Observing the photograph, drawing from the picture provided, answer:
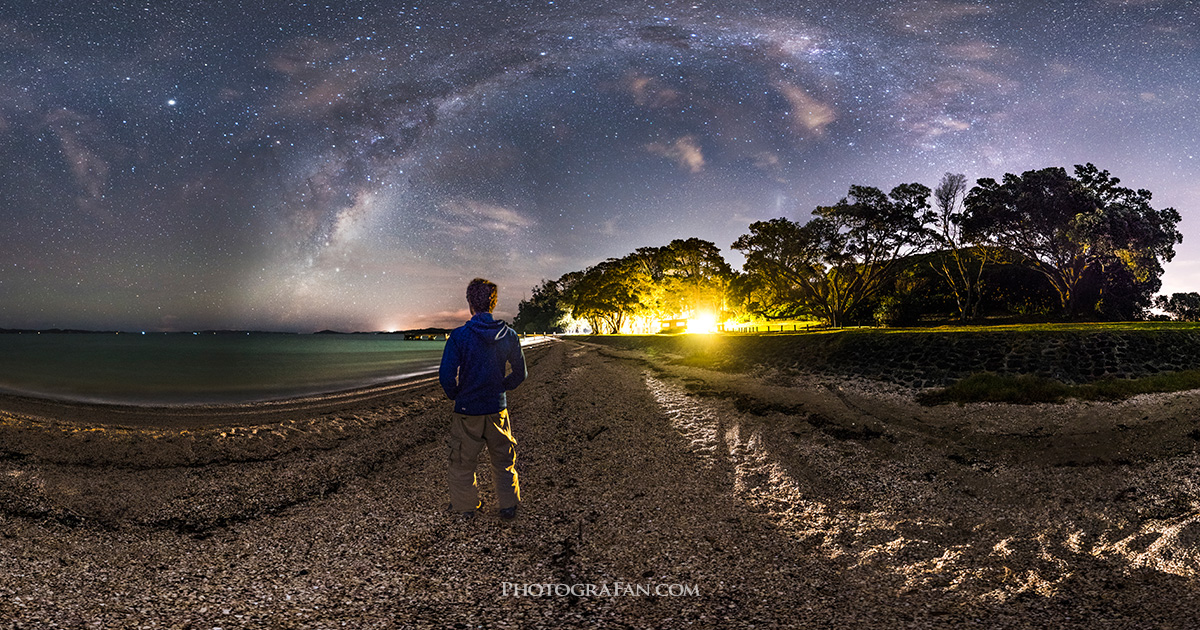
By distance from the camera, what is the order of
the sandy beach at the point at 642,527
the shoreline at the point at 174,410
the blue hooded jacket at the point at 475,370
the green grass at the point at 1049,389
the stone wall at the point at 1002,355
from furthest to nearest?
the shoreline at the point at 174,410 < the stone wall at the point at 1002,355 < the green grass at the point at 1049,389 < the blue hooded jacket at the point at 475,370 < the sandy beach at the point at 642,527

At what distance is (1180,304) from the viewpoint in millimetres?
46531

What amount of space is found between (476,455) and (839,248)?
4248 cm

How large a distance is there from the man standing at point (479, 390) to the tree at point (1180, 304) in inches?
2484

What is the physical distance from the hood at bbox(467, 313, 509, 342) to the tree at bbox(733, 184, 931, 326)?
41.5 metres

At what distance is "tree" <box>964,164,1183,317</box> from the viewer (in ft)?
100

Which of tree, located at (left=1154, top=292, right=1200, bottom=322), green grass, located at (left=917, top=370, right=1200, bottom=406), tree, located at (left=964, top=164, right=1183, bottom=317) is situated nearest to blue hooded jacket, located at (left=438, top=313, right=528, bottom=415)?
green grass, located at (left=917, top=370, right=1200, bottom=406)

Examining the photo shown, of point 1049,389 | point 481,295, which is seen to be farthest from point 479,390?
point 1049,389

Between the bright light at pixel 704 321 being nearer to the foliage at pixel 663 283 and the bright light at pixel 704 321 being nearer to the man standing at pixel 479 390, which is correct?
the foliage at pixel 663 283

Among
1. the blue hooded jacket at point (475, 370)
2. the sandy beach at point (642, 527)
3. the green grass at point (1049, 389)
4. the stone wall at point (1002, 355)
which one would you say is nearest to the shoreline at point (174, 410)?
the sandy beach at point (642, 527)

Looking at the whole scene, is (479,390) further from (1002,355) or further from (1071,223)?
(1071,223)

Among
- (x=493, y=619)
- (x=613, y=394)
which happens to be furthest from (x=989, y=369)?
(x=493, y=619)

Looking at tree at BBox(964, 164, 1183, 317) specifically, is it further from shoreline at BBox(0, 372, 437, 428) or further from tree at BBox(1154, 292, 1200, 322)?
shoreline at BBox(0, 372, 437, 428)

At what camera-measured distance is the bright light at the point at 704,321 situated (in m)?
60.5

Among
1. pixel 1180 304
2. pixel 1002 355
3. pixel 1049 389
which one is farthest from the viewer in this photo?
pixel 1180 304
